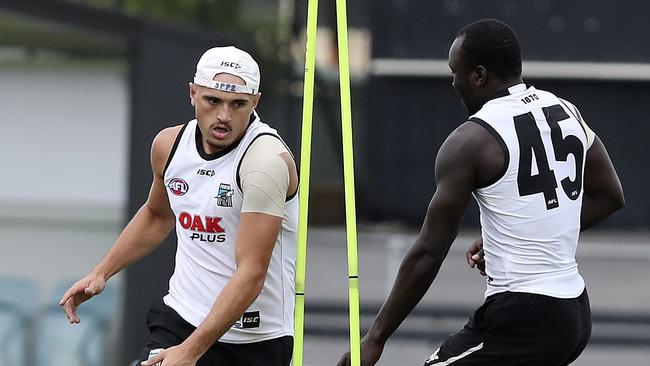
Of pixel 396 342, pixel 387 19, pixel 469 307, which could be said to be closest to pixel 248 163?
pixel 396 342

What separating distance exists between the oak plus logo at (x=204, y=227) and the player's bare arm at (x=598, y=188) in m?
1.46

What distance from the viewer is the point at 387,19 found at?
14.6m

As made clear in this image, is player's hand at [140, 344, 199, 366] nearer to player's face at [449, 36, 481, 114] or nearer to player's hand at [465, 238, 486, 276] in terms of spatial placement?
player's hand at [465, 238, 486, 276]

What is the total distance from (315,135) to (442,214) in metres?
10.4

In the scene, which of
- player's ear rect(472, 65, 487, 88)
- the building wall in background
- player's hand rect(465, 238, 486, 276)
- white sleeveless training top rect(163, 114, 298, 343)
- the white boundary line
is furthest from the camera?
the white boundary line

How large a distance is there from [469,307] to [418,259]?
21.7ft

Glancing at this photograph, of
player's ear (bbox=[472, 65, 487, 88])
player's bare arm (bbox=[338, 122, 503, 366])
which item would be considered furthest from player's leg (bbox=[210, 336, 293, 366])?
player's ear (bbox=[472, 65, 487, 88])

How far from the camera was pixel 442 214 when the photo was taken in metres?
4.94

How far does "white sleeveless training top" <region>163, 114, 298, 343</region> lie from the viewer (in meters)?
5.14

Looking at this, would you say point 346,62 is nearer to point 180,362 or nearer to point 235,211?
point 235,211

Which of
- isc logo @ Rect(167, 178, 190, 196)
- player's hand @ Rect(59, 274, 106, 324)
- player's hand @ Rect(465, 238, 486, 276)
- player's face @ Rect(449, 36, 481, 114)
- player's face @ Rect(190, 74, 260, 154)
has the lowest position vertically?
player's hand @ Rect(59, 274, 106, 324)

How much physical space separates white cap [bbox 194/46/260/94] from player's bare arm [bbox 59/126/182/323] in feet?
1.36

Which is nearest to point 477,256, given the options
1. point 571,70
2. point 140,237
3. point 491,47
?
point 491,47

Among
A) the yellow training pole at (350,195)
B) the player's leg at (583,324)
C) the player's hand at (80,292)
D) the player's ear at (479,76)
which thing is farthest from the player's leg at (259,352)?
the player's ear at (479,76)
